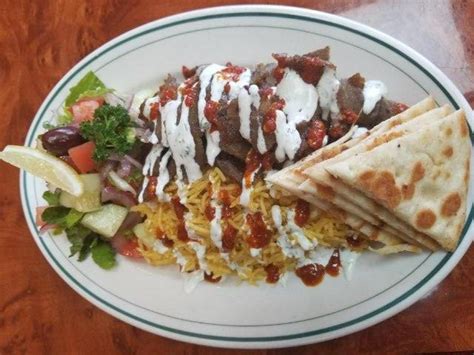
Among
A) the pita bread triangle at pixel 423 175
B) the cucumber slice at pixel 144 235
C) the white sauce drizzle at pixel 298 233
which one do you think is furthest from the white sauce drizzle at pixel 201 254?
the pita bread triangle at pixel 423 175

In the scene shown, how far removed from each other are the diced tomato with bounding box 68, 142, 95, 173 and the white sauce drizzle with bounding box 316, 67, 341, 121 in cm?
148

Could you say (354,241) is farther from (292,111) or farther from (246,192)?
(292,111)

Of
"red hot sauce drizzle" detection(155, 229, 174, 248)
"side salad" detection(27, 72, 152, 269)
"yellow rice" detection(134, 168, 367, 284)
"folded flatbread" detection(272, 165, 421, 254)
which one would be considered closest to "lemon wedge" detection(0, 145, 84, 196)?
"side salad" detection(27, 72, 152, 269)

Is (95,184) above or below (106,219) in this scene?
above

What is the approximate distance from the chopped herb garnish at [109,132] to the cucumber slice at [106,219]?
1.16 feet

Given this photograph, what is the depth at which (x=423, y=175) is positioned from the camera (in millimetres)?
2754

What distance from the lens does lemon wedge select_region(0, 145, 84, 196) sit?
11.0ft

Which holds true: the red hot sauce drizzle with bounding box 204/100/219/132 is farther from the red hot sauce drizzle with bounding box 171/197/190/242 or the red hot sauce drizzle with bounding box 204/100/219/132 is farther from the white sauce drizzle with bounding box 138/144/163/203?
the red hot sauce drizzle with bounding box 171/197/190/242

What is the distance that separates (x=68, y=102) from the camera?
149 inches

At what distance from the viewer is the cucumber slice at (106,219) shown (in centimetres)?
349

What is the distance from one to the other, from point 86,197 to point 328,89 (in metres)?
1.68

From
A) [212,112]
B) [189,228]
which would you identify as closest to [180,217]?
[189,228]

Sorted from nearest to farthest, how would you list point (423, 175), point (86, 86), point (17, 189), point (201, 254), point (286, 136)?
point (423, 175) → point (286, 136) → point (201, 254) → point (86, 86) → point (17, 189)

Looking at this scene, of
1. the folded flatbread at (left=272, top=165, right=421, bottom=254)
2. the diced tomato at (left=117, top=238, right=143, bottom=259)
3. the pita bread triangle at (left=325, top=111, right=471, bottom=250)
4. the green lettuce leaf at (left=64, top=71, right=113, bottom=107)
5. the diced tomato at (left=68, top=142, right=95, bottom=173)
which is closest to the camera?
the pita bread triangle at (left=325, top=111, right=471, bottom=250)
